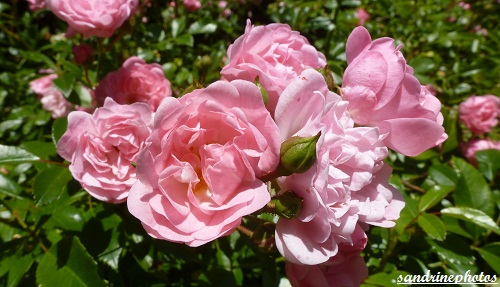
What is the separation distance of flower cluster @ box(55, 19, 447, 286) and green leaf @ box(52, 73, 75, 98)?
540 mm

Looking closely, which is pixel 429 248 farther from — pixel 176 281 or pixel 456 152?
pixel 176 281

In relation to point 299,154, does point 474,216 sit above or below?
below

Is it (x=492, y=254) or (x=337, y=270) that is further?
(x=492, y=254)

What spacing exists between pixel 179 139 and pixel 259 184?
5.4 inches

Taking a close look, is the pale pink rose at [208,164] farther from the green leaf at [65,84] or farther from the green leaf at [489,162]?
the green leaf at [489,162]

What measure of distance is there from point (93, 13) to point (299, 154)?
750 mm

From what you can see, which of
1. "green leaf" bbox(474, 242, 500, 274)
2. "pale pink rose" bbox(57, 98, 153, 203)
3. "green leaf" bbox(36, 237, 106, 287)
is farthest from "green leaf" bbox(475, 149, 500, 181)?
"green leaf" bbox(36, 237, 106, 287)

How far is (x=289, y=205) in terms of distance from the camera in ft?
1.79

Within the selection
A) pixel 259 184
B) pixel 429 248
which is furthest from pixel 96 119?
pixel 429 248

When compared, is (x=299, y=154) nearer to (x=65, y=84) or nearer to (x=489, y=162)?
(x=65, y=84)

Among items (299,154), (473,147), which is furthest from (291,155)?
(473,147)

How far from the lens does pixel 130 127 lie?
2.68 ft

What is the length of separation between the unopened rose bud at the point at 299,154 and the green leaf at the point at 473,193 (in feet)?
2.25

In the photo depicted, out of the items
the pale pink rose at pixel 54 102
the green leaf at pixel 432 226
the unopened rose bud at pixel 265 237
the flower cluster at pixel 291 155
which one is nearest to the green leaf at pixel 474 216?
the green leaf at pixel 432 226
